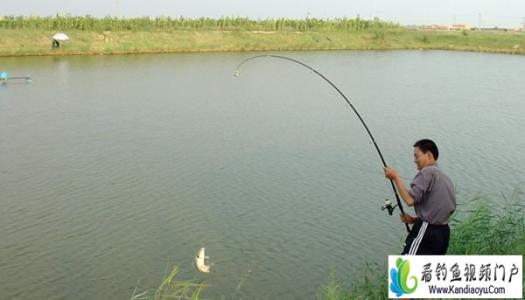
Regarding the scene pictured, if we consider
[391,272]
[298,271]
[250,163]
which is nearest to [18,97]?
[250,163]

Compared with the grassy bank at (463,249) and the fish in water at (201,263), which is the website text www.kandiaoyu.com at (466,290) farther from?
the fish in water at (201,263)

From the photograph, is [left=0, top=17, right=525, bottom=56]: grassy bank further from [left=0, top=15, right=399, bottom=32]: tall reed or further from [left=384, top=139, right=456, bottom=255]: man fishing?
[left=384, top=139, right=456, bottom=255]: man fishing

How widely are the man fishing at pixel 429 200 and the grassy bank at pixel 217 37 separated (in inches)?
1351

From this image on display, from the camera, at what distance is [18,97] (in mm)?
20703

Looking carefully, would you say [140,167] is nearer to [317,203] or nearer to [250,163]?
[250,163]

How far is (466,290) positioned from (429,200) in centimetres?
78

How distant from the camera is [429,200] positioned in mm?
4938

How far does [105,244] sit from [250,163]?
4.95m

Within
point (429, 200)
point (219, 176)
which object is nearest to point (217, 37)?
point (219, 176)

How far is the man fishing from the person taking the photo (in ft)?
16.1

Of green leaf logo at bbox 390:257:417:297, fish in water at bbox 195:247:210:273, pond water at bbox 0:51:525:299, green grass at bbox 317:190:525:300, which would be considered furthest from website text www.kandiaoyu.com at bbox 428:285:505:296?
fish in water at bbox 195:247:210:273

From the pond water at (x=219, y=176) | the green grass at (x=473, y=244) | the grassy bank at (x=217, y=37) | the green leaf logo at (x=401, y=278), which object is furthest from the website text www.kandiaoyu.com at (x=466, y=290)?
the grassy bank at (x=217, y=37)

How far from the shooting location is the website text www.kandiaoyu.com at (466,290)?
16.0 ft

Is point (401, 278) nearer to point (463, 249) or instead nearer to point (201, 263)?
point (463, 249)
